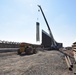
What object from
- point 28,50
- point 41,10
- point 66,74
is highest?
point 41,10

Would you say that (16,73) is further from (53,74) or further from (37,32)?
(37,32)

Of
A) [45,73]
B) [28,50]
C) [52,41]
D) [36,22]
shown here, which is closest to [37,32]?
[36,22]

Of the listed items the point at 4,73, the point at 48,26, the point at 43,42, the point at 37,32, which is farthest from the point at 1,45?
the point at 4,73

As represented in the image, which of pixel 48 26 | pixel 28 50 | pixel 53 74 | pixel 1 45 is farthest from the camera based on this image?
pixel 48 26

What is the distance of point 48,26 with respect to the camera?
6072 cm

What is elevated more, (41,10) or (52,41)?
(41,10)

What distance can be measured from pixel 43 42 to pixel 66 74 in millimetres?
45429

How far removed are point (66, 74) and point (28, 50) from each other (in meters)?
18.8

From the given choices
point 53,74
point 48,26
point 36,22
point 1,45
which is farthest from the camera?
point 48,26

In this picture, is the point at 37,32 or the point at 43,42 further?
the point at 43,42

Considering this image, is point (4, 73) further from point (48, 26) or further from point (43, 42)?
point (48, 26)

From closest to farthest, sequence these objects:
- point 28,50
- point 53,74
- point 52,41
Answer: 1. point 53,74
2. point 28,50
3. point 52,41

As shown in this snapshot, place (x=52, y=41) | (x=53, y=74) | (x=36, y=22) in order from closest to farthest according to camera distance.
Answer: (x=53, y=74)
(x=36, y=22)
(x=52, y=41)

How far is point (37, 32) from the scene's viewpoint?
5272 cm
